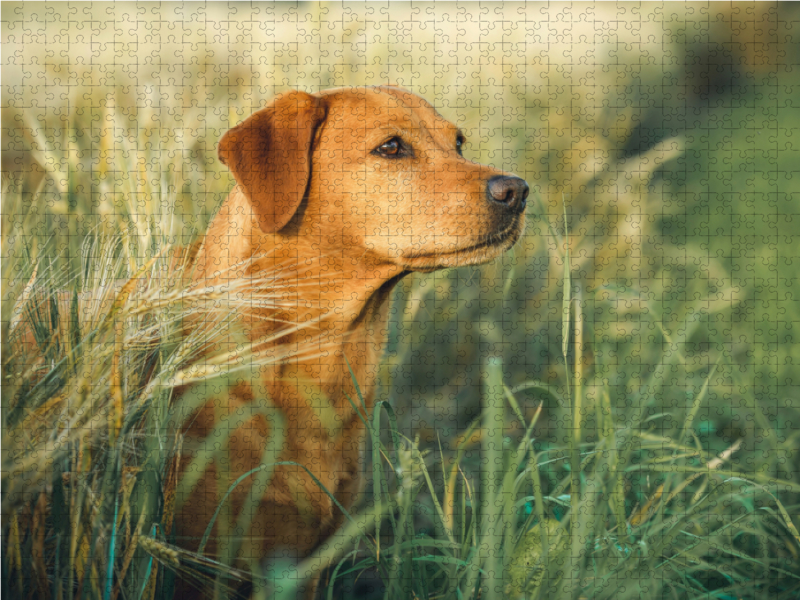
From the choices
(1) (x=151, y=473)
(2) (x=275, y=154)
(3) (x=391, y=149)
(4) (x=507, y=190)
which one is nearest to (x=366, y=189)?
(3) (x=391, y=149)

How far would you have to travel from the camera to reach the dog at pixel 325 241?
2.25m

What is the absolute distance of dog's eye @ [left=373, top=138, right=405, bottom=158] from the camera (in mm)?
2475

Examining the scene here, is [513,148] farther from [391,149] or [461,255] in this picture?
[461,255]

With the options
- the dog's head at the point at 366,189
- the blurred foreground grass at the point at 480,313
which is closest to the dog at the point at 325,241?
the dog's head at the point at 366,189

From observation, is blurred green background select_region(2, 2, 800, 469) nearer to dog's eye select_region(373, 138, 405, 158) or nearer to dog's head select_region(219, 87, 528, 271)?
dog's head select_region(219, 87, 528, 271)

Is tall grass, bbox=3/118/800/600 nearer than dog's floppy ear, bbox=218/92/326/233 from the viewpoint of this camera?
Yes

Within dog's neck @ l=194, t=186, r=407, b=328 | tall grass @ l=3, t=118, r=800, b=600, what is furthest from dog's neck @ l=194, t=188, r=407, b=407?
tall grass @ l=3, t=118, r=800, b=600

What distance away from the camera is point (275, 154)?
237 centimetres

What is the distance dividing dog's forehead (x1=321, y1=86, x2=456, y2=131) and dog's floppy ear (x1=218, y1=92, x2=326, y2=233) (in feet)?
0.27

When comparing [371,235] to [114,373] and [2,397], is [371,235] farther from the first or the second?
[2,397]

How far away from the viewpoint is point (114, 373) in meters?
1.65

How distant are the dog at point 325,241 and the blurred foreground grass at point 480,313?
0.61 feet

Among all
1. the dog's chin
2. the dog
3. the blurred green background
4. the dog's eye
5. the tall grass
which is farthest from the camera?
the blurred green background

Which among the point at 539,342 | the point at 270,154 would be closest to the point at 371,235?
the point at 270,154
